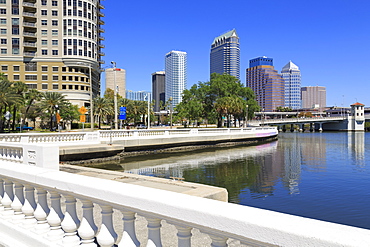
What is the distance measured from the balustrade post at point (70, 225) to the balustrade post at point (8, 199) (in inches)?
57.1

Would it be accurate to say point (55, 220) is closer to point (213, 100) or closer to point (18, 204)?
point (18, 204)

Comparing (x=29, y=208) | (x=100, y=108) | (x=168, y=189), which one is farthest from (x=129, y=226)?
(x=100, y=108)

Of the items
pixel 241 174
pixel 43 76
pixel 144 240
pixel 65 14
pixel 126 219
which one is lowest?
pixel 241 174

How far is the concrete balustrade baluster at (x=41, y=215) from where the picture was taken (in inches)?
146

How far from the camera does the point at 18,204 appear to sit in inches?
164

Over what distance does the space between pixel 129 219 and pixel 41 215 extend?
1.50 m

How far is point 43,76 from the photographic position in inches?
3319

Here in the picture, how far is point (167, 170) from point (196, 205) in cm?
2139

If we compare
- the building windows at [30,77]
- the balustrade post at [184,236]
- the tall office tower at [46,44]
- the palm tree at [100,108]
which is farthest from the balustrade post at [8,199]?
the building windows at [30,77]

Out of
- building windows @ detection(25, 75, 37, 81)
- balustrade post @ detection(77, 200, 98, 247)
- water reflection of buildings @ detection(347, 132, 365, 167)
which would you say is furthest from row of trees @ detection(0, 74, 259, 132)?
balustrade post @ detection(77, 200, 98, 247)

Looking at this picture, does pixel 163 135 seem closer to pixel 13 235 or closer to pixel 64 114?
pixel 13 235

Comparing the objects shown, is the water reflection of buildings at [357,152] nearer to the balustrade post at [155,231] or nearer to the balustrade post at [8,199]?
the balustrade post at [8,199]

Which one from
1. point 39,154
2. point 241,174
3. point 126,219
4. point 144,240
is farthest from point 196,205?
point 241,174

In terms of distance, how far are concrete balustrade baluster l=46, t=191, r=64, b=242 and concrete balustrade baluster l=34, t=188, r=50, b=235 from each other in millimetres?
154
